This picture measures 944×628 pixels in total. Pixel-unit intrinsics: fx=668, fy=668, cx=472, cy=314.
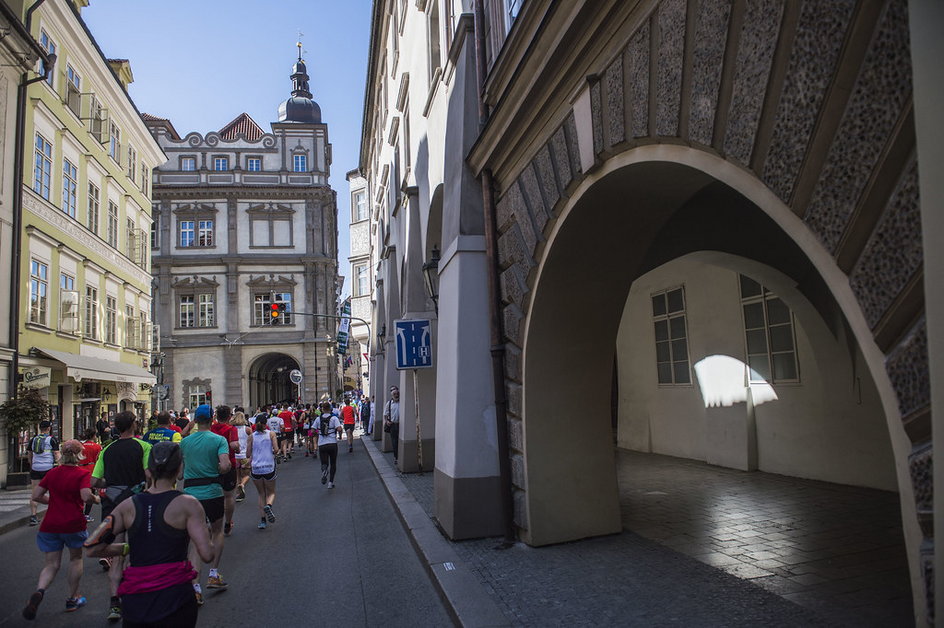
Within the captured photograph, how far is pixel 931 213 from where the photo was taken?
2.39 metres

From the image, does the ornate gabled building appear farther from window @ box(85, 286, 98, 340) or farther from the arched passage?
the arched passage

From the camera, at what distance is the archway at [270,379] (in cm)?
5001

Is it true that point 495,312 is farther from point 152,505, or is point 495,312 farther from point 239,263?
point 239,263

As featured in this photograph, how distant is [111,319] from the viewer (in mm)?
26250

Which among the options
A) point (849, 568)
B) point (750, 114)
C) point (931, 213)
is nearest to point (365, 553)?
point (849, 568)

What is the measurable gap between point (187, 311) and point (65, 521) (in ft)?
145

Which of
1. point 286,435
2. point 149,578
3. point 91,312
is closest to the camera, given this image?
point 149,578

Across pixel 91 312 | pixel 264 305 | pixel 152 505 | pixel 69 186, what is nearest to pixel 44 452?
pixel 152 505

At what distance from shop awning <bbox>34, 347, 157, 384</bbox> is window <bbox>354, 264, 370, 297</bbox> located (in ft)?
113

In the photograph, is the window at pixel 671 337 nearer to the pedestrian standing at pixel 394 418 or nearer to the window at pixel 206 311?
the pedestrian standing at pixel 394 418

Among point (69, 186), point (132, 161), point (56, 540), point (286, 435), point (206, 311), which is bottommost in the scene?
point (286, 435)

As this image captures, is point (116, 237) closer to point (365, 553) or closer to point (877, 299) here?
point (365, 553)

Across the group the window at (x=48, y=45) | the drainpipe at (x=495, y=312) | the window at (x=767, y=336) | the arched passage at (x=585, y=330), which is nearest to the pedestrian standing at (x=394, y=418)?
the window at (x=767, y=336)

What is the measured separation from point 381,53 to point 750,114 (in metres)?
23.2
